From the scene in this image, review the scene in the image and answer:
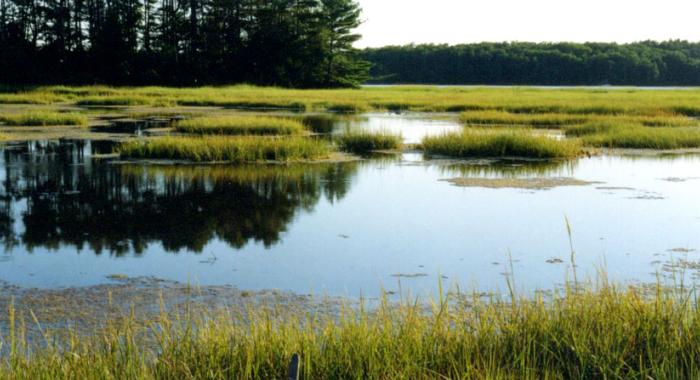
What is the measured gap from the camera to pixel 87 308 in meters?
5.30

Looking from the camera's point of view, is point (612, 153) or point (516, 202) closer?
point (516, 202)

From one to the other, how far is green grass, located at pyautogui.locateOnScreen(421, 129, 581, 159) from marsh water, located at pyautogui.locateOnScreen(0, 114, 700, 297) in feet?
3.30

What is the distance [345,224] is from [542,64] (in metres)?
68.8

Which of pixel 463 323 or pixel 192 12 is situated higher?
pixel 192 12

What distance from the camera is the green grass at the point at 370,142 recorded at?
1616 centimetres

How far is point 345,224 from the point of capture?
8508mm

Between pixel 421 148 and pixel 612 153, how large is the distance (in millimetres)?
3596

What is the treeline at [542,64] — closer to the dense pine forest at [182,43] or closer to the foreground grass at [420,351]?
the dense pine forest at [182,43]

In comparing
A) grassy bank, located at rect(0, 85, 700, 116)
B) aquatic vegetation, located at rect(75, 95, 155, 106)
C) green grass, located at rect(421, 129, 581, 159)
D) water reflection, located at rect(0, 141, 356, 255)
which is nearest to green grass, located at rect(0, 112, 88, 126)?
water reflection, located at rect(0, 141, 356, 255)

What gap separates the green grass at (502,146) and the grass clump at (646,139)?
5.91 ft

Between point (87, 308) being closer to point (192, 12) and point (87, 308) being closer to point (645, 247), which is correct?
point (645, 247)

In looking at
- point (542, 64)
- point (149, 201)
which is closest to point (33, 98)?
point (149, 201)

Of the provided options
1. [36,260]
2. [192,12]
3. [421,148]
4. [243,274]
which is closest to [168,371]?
[243,274]

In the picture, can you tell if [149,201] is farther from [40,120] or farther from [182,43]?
[182,43]
